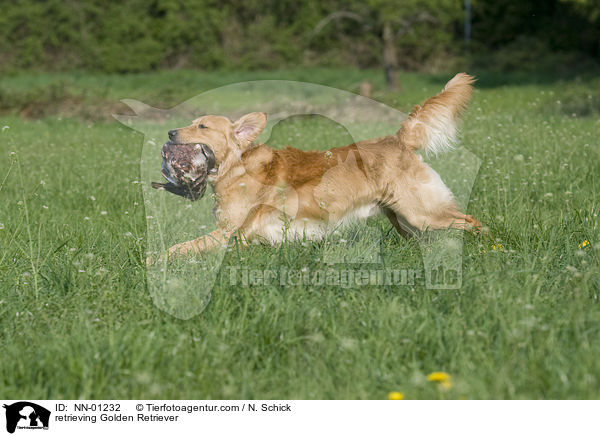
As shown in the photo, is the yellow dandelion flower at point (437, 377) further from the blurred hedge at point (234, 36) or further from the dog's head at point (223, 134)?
the blurred hedge at point (234, 36)

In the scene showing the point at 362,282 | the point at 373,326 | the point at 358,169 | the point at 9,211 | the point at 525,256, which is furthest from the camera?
the point at 9,211

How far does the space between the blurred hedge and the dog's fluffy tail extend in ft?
69.6

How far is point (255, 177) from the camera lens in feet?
13.7

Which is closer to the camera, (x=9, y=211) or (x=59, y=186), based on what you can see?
(x=9, y=211)

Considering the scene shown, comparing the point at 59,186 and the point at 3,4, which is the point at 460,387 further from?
the point at 3,4

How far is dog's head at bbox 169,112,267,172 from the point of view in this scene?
12.9 ft

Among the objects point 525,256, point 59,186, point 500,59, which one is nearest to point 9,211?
point 59,186

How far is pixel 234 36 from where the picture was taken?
27422 mm

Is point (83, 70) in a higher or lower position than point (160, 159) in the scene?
lower

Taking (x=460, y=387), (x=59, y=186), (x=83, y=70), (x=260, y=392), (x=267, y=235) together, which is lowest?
(x=83, y=70)

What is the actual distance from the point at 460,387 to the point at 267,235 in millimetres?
2092

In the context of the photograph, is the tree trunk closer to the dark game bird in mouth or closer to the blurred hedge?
the blurred hedge
